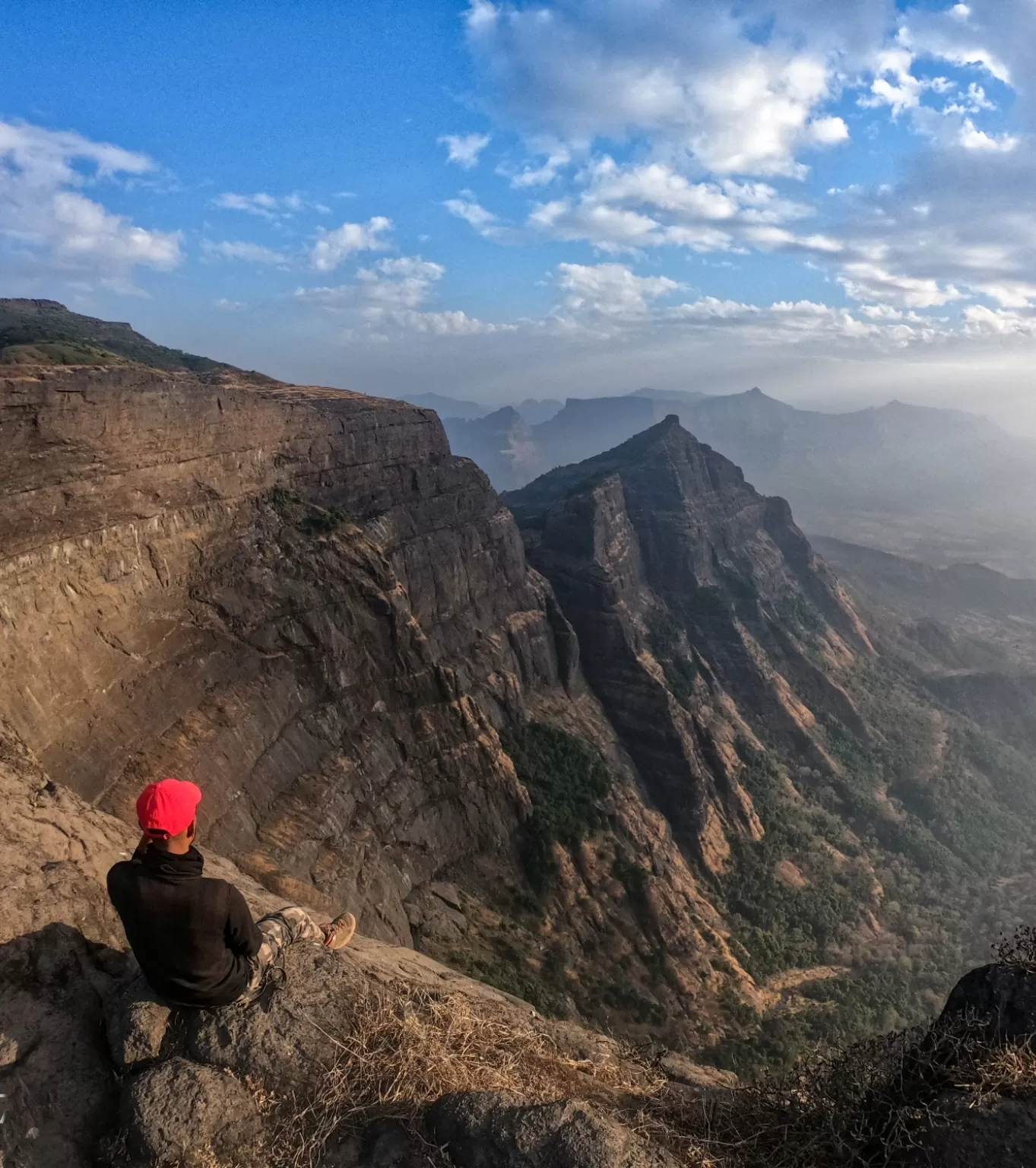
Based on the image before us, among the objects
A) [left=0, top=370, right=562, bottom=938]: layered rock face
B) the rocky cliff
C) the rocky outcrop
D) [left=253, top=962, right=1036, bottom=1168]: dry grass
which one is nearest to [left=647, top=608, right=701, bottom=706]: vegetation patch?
the rocky cliff

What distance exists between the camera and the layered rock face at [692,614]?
5103 cm

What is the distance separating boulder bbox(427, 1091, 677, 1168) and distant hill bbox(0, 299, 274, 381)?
103 feet

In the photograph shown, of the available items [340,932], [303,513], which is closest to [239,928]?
[340,932]

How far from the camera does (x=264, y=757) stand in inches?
985

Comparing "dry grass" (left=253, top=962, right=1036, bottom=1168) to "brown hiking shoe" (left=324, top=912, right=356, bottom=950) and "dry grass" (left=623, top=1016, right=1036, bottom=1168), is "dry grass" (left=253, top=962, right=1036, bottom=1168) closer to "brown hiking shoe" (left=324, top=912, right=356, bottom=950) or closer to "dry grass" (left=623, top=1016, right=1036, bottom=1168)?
"dry grass" (left=623, top=1016, right=1036, bottom=1168)

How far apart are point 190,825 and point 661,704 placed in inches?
1867

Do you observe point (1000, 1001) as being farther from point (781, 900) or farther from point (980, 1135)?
point (781, 900)

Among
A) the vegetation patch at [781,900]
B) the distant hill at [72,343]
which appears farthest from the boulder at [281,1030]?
the vegetation patch at [781,900]

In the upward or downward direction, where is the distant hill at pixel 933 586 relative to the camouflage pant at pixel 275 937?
downward

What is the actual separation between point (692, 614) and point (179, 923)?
2857 inches

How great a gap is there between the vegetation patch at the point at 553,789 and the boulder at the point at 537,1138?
3012cm

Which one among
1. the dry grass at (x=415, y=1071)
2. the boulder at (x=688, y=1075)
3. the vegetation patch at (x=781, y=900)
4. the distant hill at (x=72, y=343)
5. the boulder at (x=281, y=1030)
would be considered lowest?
the vegetation patch at (x=781, y=900)

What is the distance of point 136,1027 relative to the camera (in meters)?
6.43

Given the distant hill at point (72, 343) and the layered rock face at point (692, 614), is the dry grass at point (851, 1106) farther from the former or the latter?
the layered rock face at point (692, 614)
